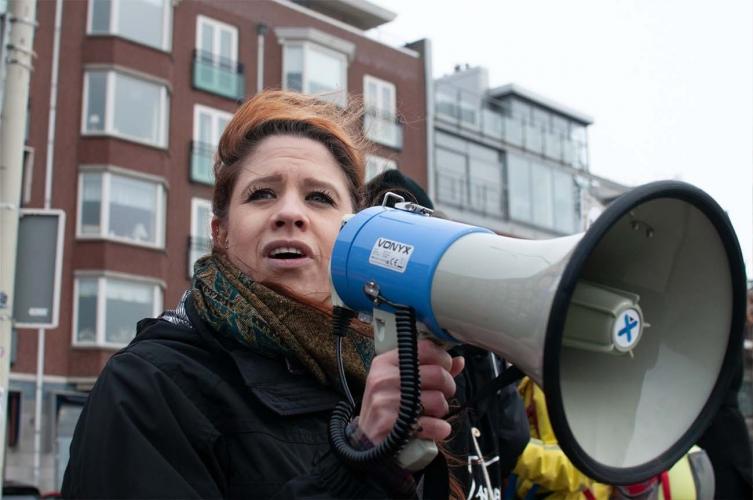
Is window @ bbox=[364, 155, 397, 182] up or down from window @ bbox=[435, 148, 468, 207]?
down

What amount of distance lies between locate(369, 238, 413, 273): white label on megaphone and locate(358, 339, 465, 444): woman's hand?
0.45ft

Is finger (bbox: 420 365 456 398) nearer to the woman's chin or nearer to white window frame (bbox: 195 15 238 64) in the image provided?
the woman's chin

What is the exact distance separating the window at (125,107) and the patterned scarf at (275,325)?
18.5 m

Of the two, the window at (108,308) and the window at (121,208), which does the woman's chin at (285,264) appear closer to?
the window at (108,308)

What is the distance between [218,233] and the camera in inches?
86.7

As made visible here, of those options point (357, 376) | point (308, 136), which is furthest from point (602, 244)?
point (308, 136)

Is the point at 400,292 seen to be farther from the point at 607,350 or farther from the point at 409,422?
the point at 607,350

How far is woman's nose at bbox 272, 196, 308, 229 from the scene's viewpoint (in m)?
1.99

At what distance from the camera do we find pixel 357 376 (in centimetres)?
184

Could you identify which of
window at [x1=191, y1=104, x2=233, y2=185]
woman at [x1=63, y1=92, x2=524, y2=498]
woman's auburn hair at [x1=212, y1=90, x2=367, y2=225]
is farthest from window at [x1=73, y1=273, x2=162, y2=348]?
woman at [x1=63, y1=92, x2=524, y2=498]

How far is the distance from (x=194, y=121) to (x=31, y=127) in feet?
12.1

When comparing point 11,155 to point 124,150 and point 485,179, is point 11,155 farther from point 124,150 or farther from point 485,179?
point 485,179

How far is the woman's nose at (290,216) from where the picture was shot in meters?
1.99

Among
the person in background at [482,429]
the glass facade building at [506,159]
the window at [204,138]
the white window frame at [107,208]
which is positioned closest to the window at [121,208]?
the white window frame at [107,208]
